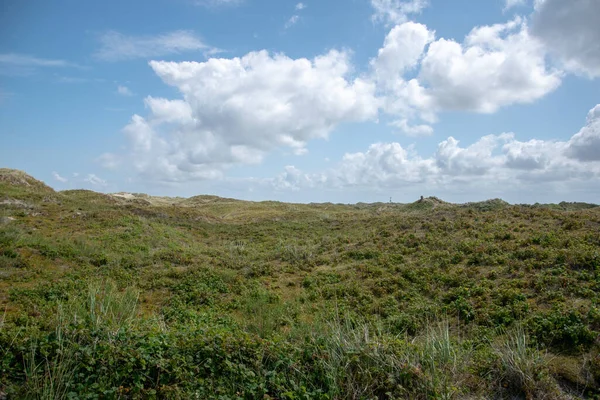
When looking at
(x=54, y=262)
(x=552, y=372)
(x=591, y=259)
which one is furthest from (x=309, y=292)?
(x=54, y=262)

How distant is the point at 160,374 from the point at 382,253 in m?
12.2

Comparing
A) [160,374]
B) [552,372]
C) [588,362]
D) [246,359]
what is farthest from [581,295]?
[160,374]

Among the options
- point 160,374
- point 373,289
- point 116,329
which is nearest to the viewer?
point 160,374

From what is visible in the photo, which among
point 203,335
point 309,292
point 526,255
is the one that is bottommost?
point 309,292

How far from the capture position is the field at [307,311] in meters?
5.23

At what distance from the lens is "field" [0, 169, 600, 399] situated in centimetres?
523

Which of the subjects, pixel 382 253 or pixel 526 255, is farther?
pixel 382 253

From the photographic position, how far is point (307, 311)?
10.5 m

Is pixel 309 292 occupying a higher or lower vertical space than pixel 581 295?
lower

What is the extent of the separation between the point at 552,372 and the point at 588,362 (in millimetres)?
799

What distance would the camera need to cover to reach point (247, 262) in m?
16.9

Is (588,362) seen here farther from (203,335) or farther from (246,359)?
(203,335)

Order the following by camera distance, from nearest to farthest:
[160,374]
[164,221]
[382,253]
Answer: [160,374] → [382,253] → [164,221]

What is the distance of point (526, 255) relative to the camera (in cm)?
1241
